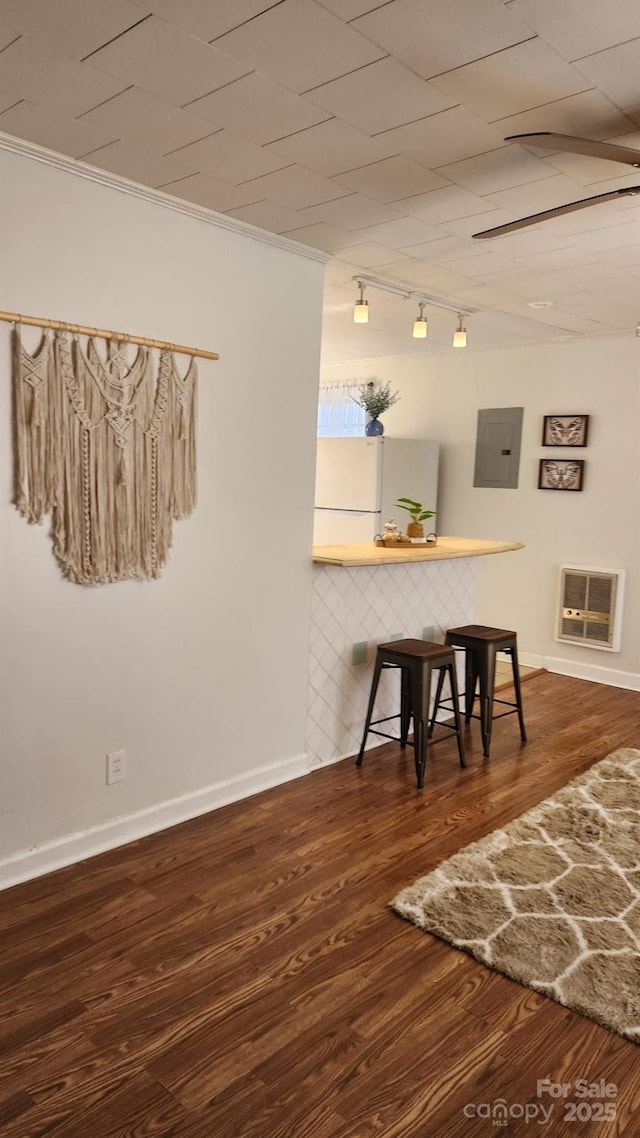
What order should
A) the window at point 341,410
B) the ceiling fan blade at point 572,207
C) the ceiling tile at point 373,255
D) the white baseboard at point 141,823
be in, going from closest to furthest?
1. the ceiling fan blade at point 572,207
2. the white baseboard at point 141,823
3. the ceiling tile at point 373,255
4. the window at point 341,410

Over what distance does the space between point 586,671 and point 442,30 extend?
14.9ft

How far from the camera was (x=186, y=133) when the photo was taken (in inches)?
88.1

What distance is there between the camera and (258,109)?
2.09m

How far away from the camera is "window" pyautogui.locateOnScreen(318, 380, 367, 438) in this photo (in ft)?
22.5

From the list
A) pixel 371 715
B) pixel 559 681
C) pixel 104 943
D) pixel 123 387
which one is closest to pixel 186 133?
pixel 123 387

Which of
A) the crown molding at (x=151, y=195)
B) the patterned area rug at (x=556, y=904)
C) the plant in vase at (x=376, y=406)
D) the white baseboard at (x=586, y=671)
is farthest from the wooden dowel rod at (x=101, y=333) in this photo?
the white baseboard at (x=586, y=671)

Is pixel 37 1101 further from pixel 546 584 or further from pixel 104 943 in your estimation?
pixel 546 584

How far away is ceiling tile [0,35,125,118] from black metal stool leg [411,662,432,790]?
2.50 metres

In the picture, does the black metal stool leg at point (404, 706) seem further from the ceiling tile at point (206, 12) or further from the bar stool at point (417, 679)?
the ceiling tile at point (206, 12)

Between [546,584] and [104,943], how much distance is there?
417 centimetres

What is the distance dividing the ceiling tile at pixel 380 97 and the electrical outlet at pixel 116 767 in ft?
7.33

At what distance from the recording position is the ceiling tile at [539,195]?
101 inches

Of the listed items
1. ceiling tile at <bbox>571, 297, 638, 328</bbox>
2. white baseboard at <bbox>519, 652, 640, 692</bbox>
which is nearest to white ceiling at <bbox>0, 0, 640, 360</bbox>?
ceiling tile at <bbox>571, 297, 638, 328</bbox>

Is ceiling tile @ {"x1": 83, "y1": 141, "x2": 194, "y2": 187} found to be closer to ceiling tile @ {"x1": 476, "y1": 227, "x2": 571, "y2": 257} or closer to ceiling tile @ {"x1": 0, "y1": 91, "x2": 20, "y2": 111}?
ceiling tile @ {"x1": 0, "y1": 91, "x2": 20, "y2": 111}
